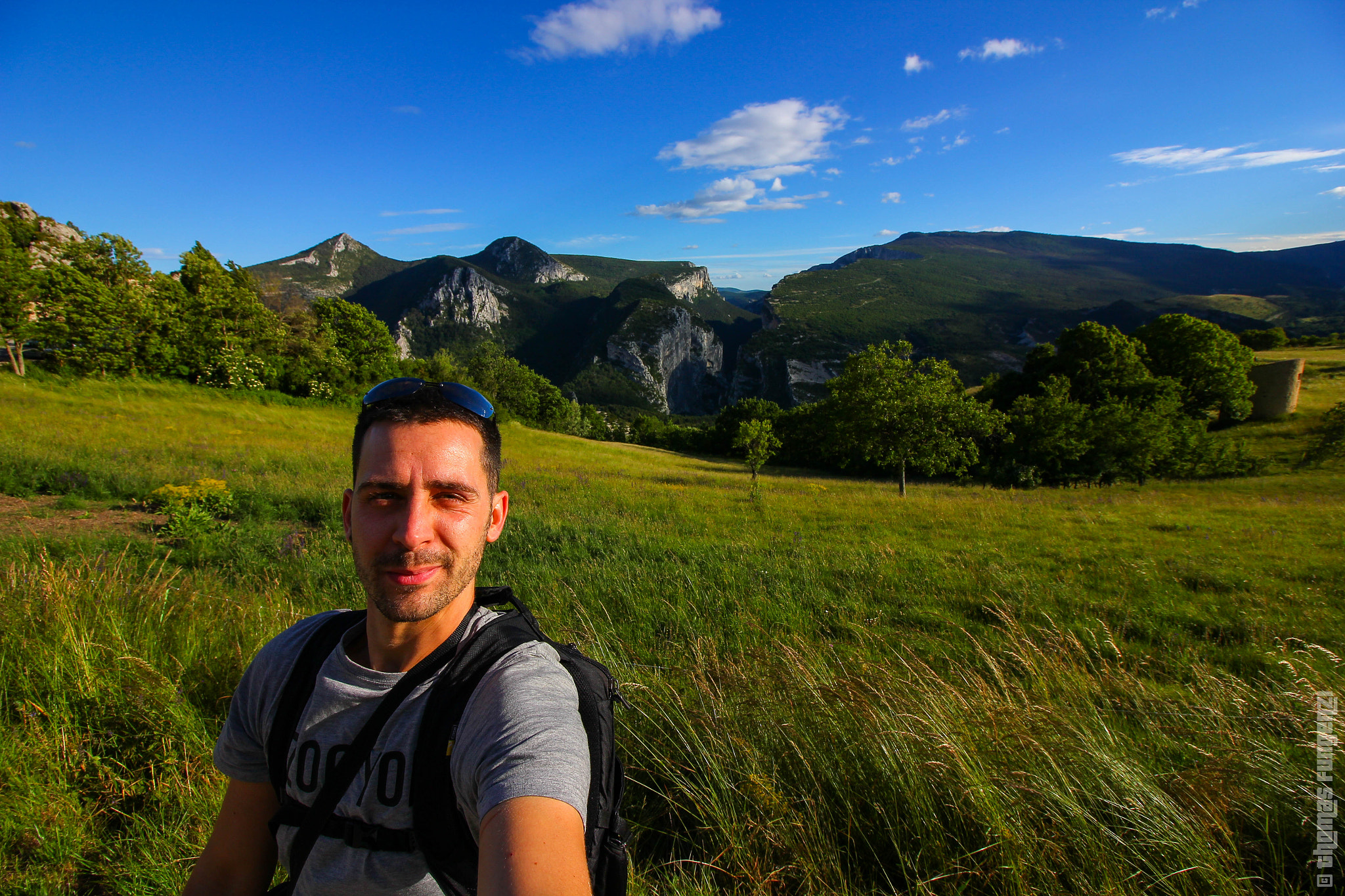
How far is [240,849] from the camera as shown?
1662 mm

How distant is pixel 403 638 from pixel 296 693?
0.38m

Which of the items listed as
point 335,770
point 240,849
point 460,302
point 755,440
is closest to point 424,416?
point 335,770

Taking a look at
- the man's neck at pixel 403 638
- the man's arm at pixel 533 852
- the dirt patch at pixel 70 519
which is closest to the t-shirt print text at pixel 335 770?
the man's neck at pixel 403 638

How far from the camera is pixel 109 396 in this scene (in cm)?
2619

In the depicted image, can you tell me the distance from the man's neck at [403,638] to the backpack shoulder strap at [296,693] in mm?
111

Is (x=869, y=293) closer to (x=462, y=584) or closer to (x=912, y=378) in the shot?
(x=912, y=378)

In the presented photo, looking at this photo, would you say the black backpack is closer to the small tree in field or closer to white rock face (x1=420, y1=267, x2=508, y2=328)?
the small tree in field

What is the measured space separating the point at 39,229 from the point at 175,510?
51.4 metres

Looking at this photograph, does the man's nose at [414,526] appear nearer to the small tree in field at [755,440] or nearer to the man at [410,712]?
the man at [410,712]

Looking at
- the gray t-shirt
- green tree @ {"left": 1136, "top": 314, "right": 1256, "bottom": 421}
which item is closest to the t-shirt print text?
the gray t-shirt

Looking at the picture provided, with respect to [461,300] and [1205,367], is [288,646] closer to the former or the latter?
[1205,367]

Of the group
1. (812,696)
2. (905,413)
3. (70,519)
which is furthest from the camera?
(905,413)

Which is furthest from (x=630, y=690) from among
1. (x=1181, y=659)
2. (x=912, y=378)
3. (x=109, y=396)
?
(x=109, y=396)

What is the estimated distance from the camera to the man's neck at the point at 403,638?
1615 millimetres
